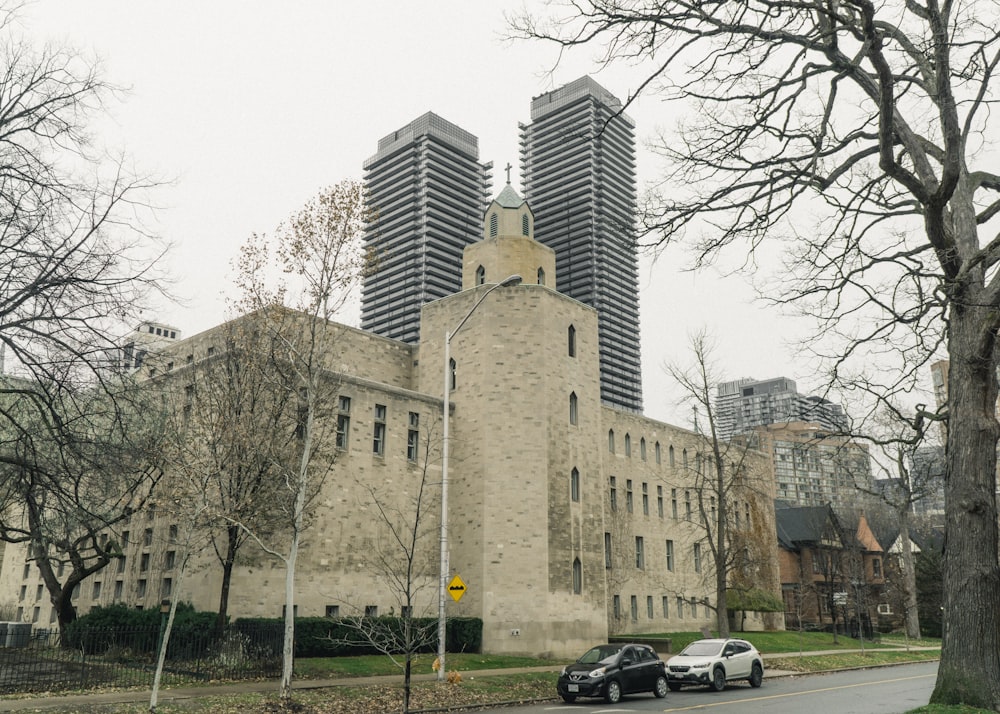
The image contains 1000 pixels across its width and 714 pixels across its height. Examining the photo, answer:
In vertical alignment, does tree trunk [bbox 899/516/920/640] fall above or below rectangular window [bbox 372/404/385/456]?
below

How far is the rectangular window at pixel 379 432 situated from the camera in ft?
110

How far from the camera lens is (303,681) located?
856 inches

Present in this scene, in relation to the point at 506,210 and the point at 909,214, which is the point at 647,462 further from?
the point at 909,214

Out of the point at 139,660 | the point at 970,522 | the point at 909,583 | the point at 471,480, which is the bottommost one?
the point at 139,660

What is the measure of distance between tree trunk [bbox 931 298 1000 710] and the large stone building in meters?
17.5

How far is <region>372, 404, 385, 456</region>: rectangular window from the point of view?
33.6 meters

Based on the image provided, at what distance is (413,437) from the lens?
3534cm

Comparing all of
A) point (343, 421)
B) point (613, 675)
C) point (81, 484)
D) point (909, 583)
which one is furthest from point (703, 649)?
point (909, 583)

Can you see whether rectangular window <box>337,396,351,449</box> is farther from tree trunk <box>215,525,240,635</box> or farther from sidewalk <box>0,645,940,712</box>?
sidewalk <box>0,645,940,712</box>

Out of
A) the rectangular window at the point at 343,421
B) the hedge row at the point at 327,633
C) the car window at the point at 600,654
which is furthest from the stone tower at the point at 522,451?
the car window at the point at 600,654

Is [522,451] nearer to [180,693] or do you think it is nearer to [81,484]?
[180,693]

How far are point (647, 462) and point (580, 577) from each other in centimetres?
1697

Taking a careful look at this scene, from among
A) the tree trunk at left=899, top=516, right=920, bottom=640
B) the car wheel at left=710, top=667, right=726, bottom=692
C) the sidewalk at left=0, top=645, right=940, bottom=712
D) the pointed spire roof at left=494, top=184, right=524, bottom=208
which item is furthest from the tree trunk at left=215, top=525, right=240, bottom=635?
the tree trunk at left=899, top=516, right=920, bottom=640

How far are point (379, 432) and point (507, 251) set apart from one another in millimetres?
10972
